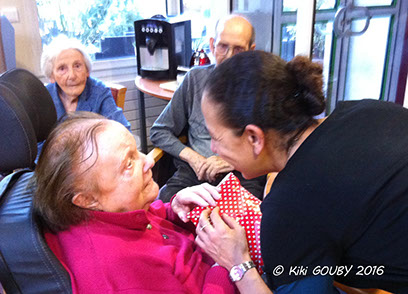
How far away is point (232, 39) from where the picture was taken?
1956 millimetres

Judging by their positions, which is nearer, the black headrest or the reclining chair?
the reclining chair

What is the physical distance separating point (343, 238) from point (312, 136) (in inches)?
10.2

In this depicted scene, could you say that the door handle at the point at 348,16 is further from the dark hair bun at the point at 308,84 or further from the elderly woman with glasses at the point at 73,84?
the dark hair bun at the point at 308,84

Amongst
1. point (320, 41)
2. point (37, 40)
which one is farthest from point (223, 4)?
point (37, 40)

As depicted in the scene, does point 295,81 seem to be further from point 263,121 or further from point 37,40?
point 37,40

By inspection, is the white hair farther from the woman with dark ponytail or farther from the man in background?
the woman with dark ponytail

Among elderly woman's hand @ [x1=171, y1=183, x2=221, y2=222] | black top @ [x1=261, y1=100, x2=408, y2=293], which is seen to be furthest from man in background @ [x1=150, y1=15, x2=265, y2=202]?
black top @ [x1=261, y1=100, x2=408, y2=293]

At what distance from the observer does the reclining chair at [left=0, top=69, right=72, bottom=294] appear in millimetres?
901

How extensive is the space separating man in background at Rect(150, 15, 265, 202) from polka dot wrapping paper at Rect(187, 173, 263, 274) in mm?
558

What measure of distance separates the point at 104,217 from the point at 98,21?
2.62 metres

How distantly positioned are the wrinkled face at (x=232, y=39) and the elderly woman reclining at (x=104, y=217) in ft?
3.27

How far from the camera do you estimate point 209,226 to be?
115cm

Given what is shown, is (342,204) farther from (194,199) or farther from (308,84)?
(194,199)

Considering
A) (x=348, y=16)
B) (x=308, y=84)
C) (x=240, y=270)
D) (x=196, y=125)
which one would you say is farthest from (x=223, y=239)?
(x=348, y=16)
